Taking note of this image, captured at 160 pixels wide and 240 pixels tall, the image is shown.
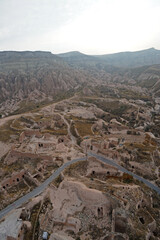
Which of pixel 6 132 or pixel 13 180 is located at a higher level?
pixel 13 180

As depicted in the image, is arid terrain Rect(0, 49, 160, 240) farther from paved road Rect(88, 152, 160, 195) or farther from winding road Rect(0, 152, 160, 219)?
paved road Rect(88, 152, 160, 195)

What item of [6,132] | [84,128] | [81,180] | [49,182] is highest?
[81,180]

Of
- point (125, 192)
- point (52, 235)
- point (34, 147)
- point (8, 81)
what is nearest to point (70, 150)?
point (34, 147)

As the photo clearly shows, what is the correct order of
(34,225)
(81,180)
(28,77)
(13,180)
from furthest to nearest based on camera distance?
(28,77) → (13,180) → (81,180) → (34,225)

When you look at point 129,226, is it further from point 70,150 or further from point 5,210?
point 70,150

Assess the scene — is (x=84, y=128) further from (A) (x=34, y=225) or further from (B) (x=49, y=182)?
(A) (x=34, y=225)

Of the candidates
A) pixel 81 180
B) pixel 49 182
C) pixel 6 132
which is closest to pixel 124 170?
pixel 81 180

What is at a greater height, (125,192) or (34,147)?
(125,192)

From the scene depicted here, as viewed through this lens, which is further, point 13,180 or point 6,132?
point 6,132

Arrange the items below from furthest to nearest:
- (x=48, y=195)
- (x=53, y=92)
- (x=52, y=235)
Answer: (x=53, y=92) → (x=48, y=195) → (x=52, y=235)

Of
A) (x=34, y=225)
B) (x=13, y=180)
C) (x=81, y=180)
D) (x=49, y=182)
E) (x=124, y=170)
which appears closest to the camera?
(x=34, y=225)

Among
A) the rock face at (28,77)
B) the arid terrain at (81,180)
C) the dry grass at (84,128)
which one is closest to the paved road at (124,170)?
the arid terrain at (81,180)
